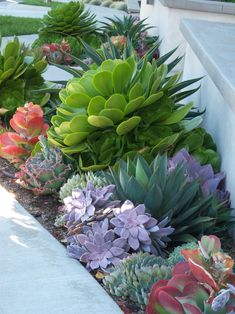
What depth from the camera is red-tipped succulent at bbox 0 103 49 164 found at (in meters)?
4.86

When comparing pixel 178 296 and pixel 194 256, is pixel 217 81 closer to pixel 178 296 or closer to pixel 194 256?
pixel 194 256

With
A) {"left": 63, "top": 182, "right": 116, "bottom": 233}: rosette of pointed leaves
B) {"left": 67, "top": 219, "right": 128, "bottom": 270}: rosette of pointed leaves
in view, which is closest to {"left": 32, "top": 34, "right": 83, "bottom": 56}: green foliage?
{"left": 63, "top": 182, "right": 116, "bottom": 233}: rosette of pointed leaves

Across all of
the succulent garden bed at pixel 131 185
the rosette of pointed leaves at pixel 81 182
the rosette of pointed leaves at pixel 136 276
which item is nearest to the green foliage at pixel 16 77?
the succulent garden bed at pixel 131 185

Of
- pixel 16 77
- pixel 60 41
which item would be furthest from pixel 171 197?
pixel 60 41

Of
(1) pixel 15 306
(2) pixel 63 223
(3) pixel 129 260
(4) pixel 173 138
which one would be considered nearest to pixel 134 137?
(4) pixel 173 138

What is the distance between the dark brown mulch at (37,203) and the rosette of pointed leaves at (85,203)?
226mm

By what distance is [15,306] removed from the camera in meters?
3.07

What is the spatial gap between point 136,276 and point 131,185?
0.67m

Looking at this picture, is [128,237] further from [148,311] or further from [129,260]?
[148,311]

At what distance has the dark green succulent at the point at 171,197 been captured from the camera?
3623 millimetres

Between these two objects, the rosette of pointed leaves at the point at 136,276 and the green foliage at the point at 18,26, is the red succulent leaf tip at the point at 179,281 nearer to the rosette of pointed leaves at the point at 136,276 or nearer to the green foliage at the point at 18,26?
the rosette of pointed leaves at the point at 136,276

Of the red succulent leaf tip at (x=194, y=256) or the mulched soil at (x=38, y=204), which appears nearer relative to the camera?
the red succulent leaf tip at (x=194, y=256)

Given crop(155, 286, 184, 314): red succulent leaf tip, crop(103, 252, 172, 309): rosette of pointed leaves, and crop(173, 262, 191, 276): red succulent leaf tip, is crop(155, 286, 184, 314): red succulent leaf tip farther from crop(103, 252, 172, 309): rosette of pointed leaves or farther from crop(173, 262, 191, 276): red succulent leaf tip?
crop(103, 252, 172, 309): rosette of pointed leaves

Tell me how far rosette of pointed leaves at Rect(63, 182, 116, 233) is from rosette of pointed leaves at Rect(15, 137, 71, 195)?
23.5 inches
